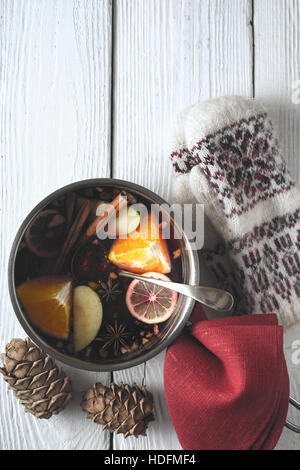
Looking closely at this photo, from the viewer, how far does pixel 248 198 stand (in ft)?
1.79

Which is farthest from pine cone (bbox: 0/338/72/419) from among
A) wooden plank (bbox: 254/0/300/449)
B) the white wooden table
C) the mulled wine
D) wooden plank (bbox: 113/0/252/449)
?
wooden plank (bbox: 254/0/300/449)

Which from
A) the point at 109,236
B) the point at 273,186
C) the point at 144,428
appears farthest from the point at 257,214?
the point at 144,428

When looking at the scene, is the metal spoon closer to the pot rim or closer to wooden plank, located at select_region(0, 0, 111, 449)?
the pot rim

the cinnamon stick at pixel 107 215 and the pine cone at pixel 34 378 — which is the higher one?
the cinnamon stick at pixel 107 215

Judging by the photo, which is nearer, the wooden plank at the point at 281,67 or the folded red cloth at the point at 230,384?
the folded red cloth at the point at 230,384

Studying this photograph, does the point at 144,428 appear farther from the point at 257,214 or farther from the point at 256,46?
the point at 256,46

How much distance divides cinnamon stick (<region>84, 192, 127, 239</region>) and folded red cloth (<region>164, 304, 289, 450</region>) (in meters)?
0.16

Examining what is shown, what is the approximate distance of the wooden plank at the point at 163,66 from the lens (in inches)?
22.9

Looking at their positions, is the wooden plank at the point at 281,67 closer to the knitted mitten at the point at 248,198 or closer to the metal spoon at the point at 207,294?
the knitted mitten at the point at 248,198

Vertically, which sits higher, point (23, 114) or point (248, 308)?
point (23, 114)

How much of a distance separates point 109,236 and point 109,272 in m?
0.04

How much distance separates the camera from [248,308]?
0.55 metres

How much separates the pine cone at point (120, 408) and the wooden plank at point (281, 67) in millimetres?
341

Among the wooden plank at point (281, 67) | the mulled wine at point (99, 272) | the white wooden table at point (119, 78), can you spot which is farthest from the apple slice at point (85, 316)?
the wooden plank at point (281, 67)
